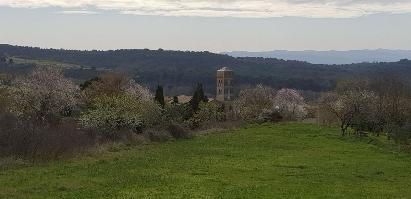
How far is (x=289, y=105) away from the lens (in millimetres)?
98812

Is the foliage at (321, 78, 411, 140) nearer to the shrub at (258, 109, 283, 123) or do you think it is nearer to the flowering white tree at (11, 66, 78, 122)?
the shrub at (258, 109, 283, 123)

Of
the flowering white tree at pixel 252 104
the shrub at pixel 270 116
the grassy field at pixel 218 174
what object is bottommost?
the shrub at pixel 270 116

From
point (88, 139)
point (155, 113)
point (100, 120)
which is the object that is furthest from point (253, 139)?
point (88, 139)

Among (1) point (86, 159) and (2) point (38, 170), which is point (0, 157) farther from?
(1) point (86, 159)

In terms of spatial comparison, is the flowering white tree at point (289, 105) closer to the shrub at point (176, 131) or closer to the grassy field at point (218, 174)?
the shrub at point (176, 131)

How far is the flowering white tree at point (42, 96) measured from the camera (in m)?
45.2

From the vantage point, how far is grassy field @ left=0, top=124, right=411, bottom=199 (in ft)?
64.4

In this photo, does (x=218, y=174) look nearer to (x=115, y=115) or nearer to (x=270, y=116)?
(x=115, y=115)

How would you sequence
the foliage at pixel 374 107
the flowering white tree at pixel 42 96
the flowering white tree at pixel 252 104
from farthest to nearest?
the flowering white tree at pixel 252 104
the foliage at pixel 374 107
the flowering white tree at pixel 42 96

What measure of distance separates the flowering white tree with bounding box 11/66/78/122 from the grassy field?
13341 millimetres

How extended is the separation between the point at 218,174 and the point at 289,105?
75310mm

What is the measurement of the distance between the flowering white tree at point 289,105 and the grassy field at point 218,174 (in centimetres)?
5290

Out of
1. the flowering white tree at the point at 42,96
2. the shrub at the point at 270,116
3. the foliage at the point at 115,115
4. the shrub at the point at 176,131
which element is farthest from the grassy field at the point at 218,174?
the shrub at the point at 270,116

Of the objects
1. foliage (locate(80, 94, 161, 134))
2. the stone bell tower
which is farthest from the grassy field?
the stone bell tower
